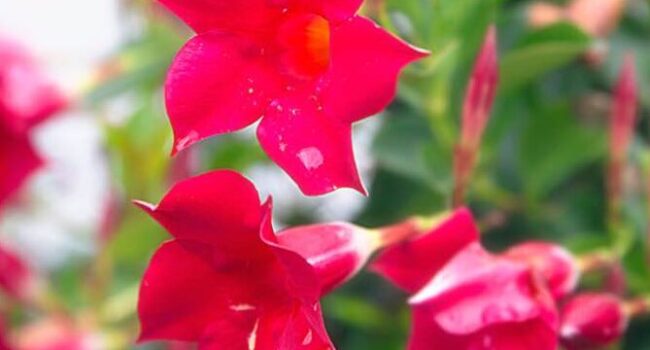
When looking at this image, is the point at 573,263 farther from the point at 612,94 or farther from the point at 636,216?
the point at 612,94

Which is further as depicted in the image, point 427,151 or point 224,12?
point 427,151

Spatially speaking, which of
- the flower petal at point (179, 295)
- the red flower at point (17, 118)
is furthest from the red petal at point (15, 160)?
the flower petal at point (179, 295)

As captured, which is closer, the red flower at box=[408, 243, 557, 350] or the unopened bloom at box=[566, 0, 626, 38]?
the red flower at box=[408, 243, 557, 350]

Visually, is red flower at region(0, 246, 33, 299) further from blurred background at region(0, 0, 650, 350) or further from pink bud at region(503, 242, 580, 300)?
pink bud at region(503, 242, 580, 300)

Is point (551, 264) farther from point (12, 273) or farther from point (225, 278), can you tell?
point (12, 273)

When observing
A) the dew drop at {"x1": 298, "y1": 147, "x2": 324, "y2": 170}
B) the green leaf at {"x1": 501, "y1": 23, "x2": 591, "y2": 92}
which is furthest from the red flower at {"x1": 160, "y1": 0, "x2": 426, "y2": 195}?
the green leaf at {"x1": 501, "y1": 23, "x2": 591, "y2": 92}

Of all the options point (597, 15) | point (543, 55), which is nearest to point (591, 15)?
point (597, 15)

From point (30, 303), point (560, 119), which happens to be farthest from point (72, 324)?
point (560, 119)
